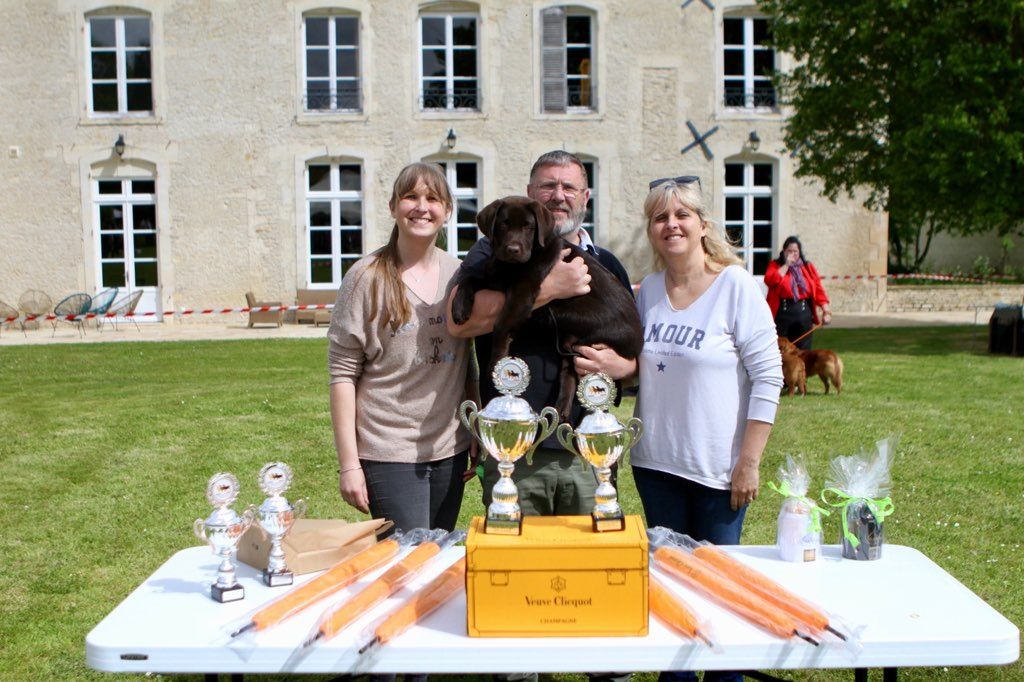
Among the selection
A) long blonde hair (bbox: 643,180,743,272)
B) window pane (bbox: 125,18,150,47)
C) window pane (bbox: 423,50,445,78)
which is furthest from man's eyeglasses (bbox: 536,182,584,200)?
window pane (bbox: 125,18,150,47)

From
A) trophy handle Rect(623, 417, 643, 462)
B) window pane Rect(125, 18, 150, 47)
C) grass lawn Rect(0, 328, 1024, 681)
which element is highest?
window pane Rect(125, 18, 150, 47)

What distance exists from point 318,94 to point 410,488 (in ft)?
52.6

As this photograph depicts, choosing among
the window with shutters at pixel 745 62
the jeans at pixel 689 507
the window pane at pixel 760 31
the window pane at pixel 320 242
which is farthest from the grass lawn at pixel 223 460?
the window pane at pixel 760 31

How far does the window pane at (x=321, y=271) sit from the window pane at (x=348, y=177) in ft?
4.68

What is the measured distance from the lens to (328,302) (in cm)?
1762

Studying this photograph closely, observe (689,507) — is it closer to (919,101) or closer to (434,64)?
(919,101)

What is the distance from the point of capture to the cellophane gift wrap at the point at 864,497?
249cm

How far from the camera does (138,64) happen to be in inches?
689

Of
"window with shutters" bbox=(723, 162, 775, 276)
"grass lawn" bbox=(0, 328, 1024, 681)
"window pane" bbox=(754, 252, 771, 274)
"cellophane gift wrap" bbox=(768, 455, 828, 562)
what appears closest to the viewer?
"cellophane gift wrap" bbox=(768, 455, 828, 562)

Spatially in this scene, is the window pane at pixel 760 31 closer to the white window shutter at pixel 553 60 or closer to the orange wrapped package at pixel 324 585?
the white window shutter at pixel 553 60

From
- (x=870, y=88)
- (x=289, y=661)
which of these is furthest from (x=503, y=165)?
(x=289, y=661)

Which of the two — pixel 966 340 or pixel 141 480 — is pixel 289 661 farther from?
pixel 966 340

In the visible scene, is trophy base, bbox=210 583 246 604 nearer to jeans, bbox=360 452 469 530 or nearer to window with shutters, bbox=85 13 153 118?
jeans, bbox=360 452 469 530

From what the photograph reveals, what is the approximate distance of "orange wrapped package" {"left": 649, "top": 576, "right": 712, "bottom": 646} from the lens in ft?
6.40
